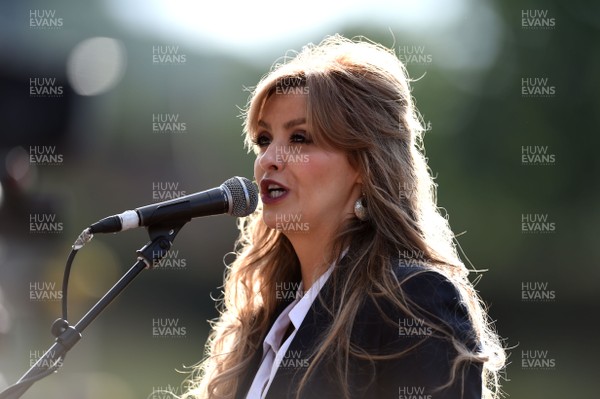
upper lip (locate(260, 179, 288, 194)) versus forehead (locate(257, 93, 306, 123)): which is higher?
forehead (locate(257, 93, 306, 123))

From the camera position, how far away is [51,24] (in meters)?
11.7

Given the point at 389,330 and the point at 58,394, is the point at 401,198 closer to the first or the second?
the point at 389,330

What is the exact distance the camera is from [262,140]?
3113 millimetres

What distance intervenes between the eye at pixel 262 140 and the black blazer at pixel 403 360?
76 cm

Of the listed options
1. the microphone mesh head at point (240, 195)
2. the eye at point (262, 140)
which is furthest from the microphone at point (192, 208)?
the eye at point (262, 140)

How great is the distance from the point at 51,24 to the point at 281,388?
10160 mm

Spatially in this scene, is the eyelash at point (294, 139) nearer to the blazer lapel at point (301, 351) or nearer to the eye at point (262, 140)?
the eye at point (262, 140)

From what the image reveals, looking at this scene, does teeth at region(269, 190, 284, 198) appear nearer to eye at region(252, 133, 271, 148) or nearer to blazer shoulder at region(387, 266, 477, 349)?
eye at region(252, 133, 271, 148)

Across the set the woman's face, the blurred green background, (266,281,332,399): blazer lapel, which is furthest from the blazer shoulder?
the blurred green background

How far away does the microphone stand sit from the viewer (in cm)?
220

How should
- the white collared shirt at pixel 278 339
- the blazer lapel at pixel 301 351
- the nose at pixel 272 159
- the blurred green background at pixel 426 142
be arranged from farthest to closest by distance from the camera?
the blurred green background at pixel 426 142, the nose at pixel 272 159, the white collared shirt at pixel 278 339, the blazer lapel at pixel 301 351

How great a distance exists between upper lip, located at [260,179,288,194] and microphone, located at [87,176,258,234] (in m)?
0.21

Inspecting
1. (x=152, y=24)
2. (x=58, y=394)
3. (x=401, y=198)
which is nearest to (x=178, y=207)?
(x=401, y=198)

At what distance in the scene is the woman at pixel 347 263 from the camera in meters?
2.42
